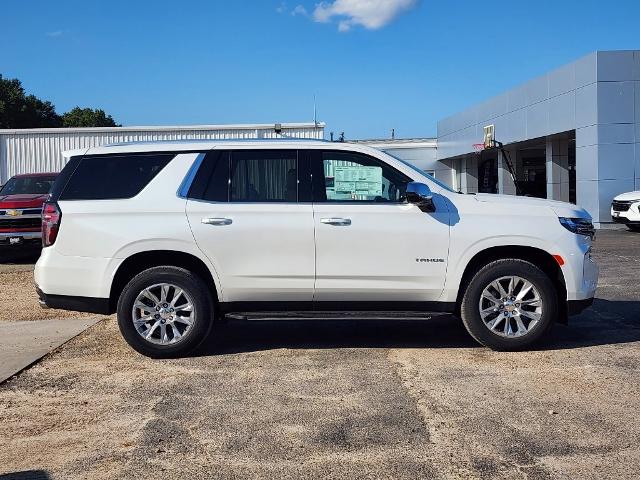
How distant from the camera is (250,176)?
6566mm

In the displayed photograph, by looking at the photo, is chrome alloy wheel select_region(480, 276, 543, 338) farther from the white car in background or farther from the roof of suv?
the white car in background

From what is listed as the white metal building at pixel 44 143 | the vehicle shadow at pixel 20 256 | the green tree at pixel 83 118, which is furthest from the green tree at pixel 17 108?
the vehicle shadow at pixel 20 256

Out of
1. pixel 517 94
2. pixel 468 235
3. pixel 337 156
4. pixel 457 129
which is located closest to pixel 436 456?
pixel 468 235

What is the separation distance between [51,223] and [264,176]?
2012mm

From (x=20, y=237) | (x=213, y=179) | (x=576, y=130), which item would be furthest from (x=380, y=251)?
(x=576, y=130)

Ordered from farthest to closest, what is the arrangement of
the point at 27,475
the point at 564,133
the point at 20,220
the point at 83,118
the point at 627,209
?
1. the point at 83,118
2. the point at 564,133
3. the point at 627,209
4. the point at 20,220
5. the point at 27,475

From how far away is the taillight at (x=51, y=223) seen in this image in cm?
643

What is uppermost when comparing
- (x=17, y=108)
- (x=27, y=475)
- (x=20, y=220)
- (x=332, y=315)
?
(x=17, y=108)

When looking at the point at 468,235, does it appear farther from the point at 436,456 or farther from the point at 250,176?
the point at 436,456

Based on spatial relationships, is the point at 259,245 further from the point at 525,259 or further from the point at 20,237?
the point at 20,237

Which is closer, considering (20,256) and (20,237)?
(20,237)

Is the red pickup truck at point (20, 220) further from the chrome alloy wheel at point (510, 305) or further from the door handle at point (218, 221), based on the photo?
the chrome alloy wheel at point (510, 305)

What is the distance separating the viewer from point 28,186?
628 inches

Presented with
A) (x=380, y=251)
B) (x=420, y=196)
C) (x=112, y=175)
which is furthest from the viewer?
(x=112, y=175)
